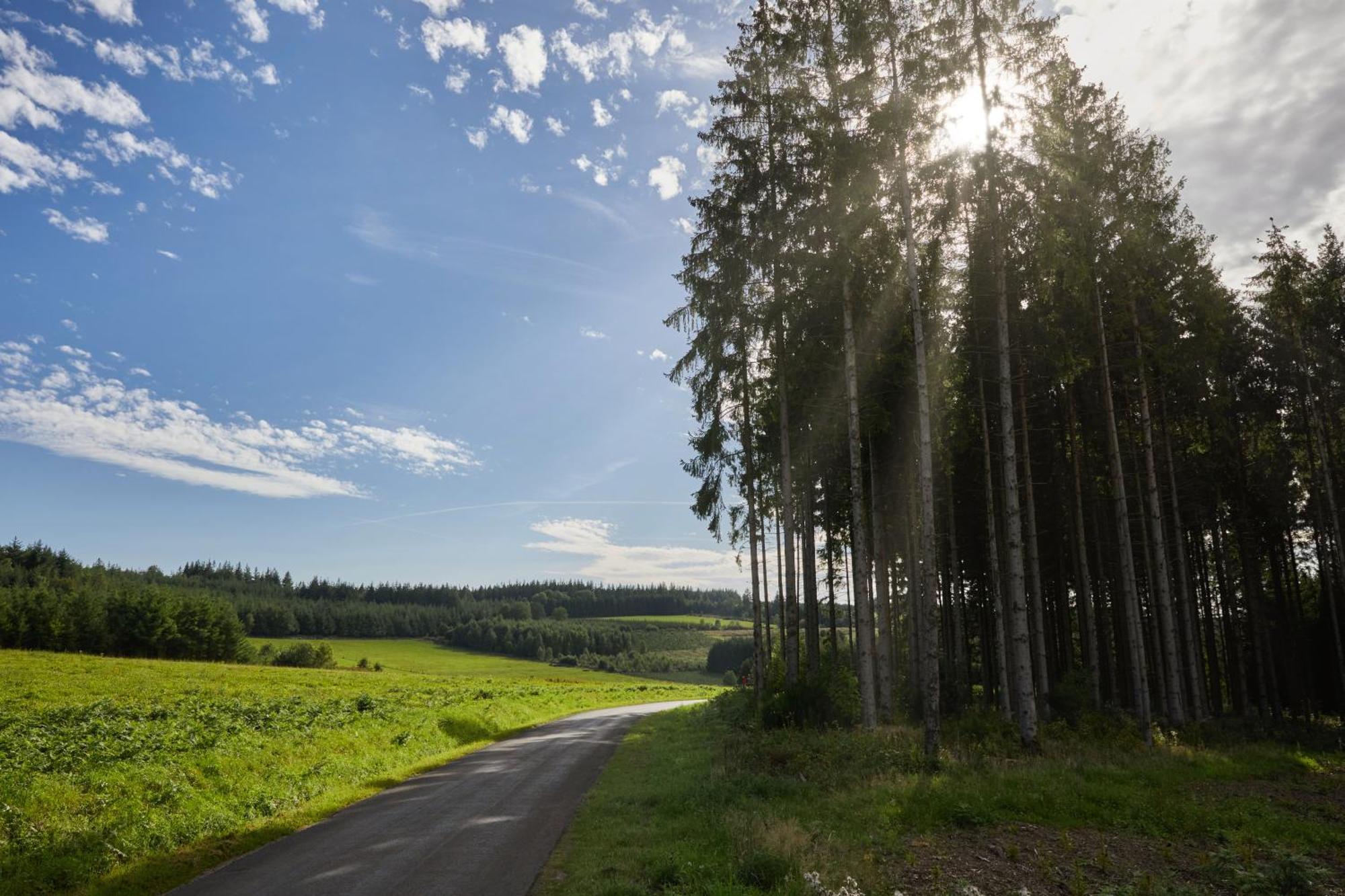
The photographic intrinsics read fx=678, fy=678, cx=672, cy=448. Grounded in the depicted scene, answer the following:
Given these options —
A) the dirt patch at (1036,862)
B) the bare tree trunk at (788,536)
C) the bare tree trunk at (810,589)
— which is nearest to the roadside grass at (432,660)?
the bare tree trunk at (810,589)

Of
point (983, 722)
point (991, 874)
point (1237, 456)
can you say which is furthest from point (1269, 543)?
point (991, 874)

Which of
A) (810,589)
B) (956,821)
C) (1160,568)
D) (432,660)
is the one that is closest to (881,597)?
(810,589)

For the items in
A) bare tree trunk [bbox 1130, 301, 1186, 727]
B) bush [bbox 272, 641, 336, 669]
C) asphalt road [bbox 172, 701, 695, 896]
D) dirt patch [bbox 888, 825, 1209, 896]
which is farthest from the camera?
bush [bbox 272, 641, 336, 669]

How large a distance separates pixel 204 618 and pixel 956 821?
310 feet

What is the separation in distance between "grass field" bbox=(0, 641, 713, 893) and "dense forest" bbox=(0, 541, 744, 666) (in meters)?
43.6

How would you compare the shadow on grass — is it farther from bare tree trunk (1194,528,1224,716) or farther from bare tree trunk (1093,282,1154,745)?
bare tree trunk (1194,528,1224,716)

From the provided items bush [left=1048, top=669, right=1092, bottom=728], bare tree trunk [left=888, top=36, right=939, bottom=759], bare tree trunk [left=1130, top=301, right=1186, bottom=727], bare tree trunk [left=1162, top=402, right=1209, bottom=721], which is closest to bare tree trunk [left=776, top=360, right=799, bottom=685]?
bare tree trunk [left=888, top=36, right=939, bottom=759]

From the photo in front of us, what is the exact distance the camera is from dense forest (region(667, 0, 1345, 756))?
1614cm

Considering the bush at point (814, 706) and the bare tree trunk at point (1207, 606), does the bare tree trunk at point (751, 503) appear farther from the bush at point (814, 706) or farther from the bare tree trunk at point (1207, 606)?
the bare tree trunk at point (1207, 606)

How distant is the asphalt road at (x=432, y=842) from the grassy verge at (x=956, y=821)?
0.71 metres

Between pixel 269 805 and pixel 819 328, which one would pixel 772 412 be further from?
pixel 269 805

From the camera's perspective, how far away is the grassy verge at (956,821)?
26.5 feet

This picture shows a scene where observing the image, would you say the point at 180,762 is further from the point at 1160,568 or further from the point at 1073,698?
the point at 1160,568

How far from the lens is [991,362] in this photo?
22000 millimetres
